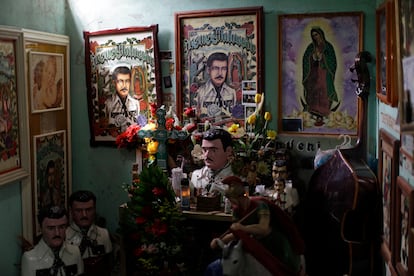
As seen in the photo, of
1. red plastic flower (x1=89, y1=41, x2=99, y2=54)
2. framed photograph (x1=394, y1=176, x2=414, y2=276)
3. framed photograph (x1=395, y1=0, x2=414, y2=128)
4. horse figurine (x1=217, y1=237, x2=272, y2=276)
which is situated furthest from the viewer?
red plastic flower (x1=89, y1=41, x2=99, y2=54)

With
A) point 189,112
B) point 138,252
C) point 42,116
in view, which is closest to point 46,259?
point 138,252

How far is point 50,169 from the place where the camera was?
398cm

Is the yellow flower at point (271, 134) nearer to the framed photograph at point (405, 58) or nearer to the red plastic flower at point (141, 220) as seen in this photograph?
the red plastic flower at point (141, 220)

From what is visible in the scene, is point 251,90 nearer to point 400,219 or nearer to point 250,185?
point 250,185

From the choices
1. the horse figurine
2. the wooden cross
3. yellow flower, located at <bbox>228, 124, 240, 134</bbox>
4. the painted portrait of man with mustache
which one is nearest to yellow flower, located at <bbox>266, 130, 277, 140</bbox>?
yellow flower, located at <bbox>228, 124, 240, 134</bbox>

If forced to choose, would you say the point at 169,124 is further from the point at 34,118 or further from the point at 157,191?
the point at 34,118

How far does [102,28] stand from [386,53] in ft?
6.82

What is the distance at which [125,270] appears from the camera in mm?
3662

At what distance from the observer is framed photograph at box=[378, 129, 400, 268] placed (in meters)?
2.67

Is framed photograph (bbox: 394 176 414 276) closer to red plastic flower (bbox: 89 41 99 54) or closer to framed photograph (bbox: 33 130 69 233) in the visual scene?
framed photograph (bbox: 33 130 69 233)

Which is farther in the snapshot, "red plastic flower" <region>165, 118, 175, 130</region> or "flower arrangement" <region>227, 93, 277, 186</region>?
"red plastic flower" <region>165, 118, 175, 130</region>

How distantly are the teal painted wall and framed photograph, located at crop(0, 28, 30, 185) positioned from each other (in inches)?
4.1

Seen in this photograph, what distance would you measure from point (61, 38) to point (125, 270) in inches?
65.5

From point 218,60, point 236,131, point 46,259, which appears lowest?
point 46,259
